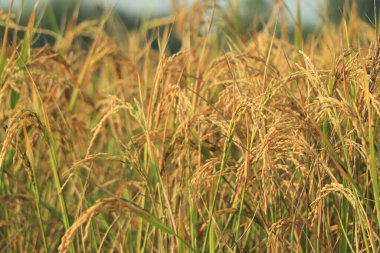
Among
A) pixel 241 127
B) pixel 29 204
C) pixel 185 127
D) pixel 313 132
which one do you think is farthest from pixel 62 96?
pixel 313 132

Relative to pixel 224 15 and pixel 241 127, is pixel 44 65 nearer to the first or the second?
pixel 224 15

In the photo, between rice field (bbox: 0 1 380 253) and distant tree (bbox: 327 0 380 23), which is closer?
rice field (bbox: 0 1 380 253)

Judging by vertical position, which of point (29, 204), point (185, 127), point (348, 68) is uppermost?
point (348, 68)

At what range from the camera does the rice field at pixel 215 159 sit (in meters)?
1.70

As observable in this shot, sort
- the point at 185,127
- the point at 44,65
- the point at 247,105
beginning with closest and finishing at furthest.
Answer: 1. the point at 247,105
2. the point at 185,127
3. the point at 44,65

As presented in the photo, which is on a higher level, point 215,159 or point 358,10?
point 215,159

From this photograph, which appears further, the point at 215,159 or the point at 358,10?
the point at 358,10

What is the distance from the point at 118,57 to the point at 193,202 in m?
1.50

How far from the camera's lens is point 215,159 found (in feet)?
5.86

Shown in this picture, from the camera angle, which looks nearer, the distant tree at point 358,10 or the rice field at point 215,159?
the rice field at point 215,159

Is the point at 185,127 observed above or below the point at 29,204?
above

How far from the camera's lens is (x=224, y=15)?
4.06 meters

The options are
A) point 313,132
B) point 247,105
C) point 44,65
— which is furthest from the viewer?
point 44,65

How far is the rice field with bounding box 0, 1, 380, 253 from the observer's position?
5.58ft
